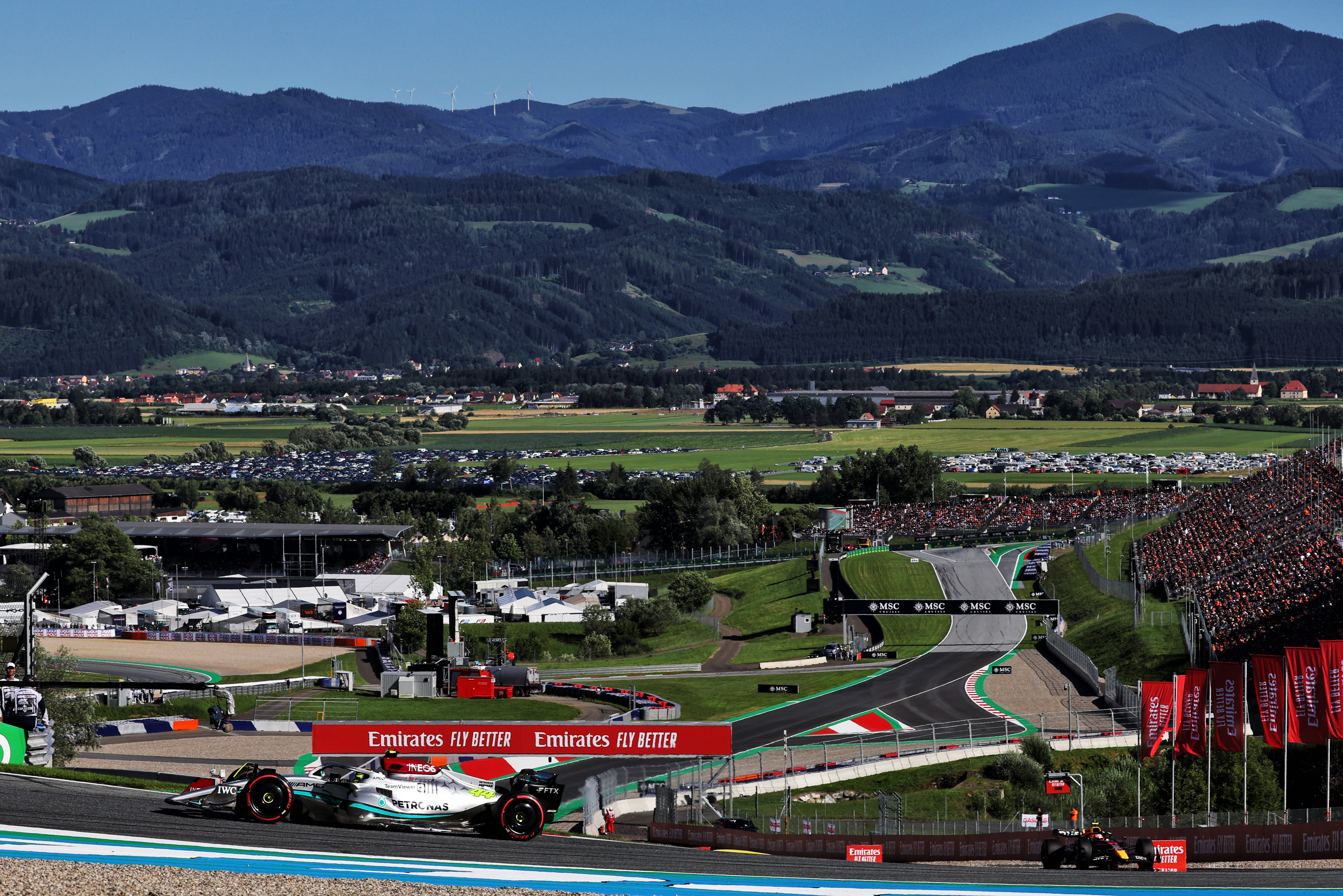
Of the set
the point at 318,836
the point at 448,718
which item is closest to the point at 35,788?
the point at 318,836

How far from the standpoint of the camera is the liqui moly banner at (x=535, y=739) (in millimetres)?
35719

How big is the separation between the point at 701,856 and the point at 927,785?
45.9ft

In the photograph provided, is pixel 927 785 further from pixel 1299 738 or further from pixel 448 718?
pixel 448 718

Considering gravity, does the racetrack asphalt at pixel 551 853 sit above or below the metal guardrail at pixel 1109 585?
above

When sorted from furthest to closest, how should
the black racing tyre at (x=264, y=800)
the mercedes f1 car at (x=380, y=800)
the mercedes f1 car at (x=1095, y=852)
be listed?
the mercedes f1 car at (x=1095, y=852)
the mercedes f1 car at (x=380, y=800)
the black racing tyre at (x=264, y=800)

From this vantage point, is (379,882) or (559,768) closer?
(379,882)

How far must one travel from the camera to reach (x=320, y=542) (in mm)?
113375

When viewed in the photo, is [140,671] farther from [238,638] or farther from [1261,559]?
[1261,559]

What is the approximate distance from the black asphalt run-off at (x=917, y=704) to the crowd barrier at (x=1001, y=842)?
18.8 ft

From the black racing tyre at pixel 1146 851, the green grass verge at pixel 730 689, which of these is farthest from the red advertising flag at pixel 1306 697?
the green grass verge at pixel 730 689

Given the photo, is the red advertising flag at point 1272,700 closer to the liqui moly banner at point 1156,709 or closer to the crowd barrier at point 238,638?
the liqui moly banner at point 1156,709

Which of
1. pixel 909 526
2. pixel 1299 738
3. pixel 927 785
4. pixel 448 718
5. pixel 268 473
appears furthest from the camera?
pixel 268 473

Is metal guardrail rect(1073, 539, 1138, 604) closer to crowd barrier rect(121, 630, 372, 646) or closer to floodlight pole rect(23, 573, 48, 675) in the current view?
crowd barrier rect(121, 630, 372, 646)

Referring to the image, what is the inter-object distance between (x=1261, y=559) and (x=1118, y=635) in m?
6.58
